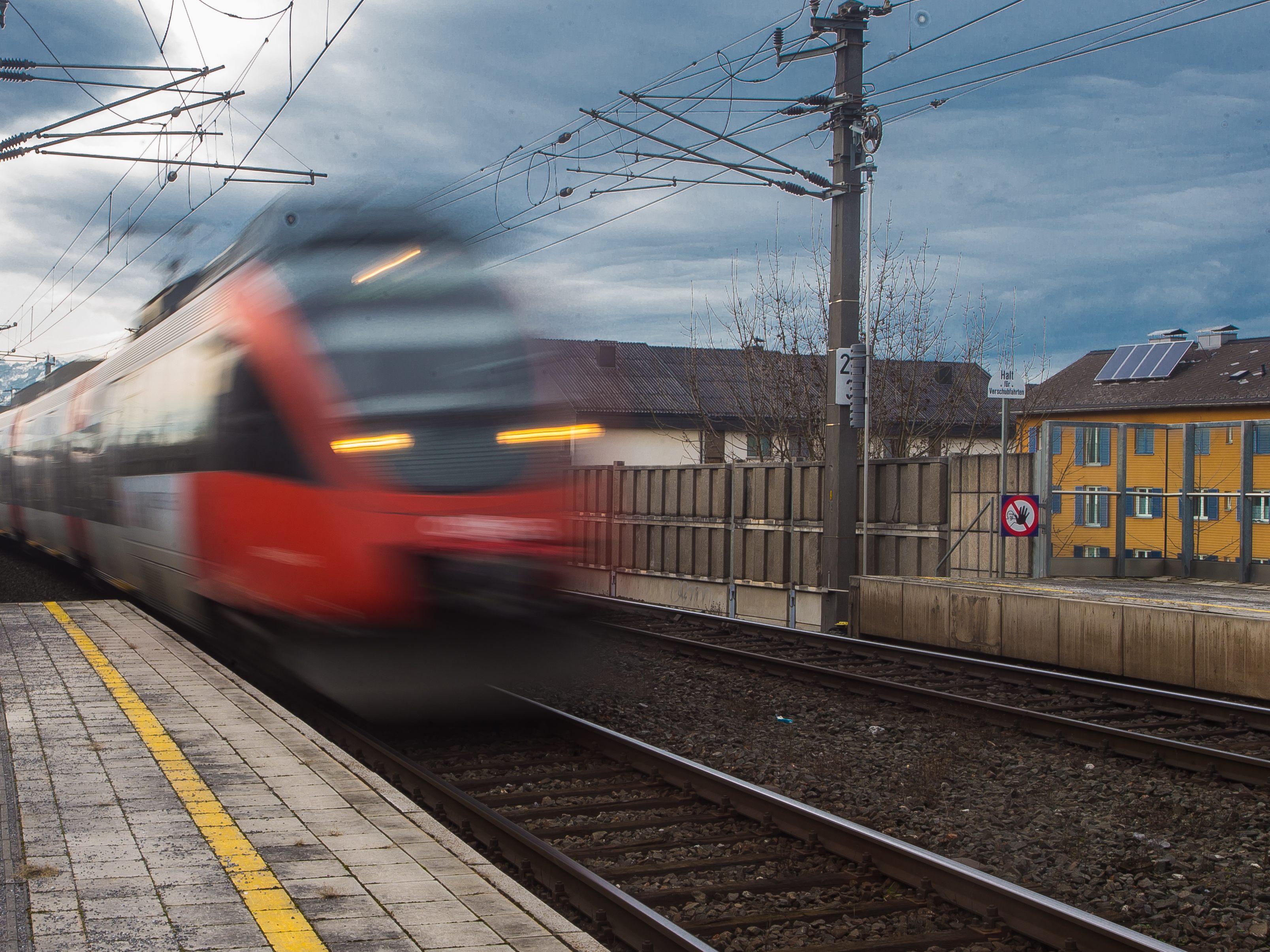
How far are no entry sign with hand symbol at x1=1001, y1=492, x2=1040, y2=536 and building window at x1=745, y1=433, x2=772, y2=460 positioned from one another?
11.2 metres

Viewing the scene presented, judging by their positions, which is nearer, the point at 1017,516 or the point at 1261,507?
the point at 1017,516

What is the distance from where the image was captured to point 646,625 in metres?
14.7

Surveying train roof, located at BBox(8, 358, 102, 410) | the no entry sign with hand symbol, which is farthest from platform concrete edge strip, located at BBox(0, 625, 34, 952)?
the no entry sign with hand symbol

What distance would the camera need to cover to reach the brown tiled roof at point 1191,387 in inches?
1698

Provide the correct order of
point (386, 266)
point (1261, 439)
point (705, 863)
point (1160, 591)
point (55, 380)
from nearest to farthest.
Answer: point (705, 863) → point (386, 266) → point (1160, 591) → point (1261, 439) → point (55, 380)

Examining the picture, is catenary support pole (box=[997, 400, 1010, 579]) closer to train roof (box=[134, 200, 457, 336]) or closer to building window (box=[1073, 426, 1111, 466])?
building window (box=[1073, 426, 1111, 466])

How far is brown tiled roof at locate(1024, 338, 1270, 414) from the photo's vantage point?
141ft

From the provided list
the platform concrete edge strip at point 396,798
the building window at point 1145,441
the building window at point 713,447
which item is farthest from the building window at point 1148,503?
the building window at point 713,447

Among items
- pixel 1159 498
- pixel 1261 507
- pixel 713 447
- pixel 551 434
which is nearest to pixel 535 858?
pixel 551 434

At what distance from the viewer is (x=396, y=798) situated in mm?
5512

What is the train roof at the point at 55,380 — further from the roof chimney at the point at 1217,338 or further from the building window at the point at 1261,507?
the roof chimney at the point at 1217,338

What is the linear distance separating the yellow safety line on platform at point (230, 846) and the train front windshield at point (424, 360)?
6.20ft

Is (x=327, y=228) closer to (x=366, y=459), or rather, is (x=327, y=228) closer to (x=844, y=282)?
(x=366, y=459)

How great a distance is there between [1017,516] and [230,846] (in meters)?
10.7
